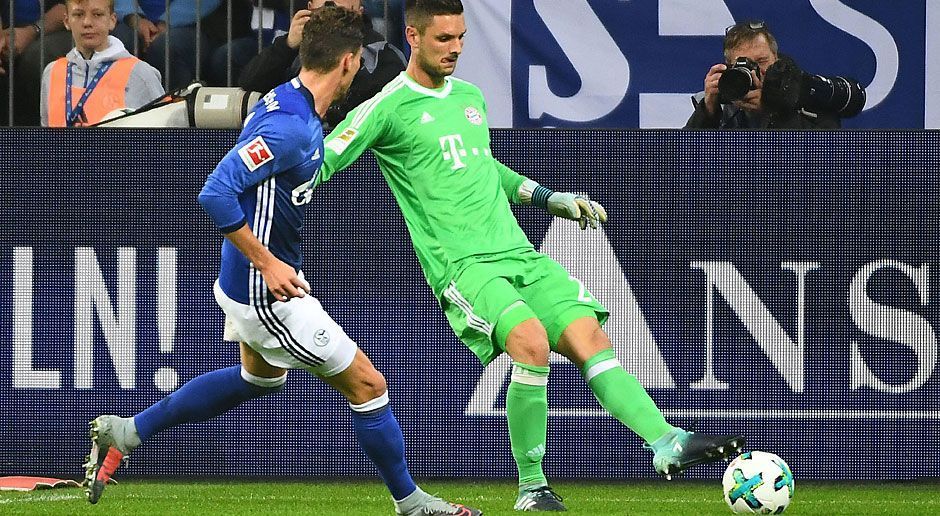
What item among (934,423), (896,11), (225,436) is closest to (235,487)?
(225,436)

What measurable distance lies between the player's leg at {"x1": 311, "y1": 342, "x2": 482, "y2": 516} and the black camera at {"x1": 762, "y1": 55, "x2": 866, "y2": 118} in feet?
9.89

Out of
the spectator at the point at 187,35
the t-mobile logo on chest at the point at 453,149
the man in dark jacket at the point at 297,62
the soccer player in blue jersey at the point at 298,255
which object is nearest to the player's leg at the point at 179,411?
the soccer player in blue jersey at the point at 298,255

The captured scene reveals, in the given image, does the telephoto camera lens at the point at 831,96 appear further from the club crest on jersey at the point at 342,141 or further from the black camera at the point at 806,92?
the club crest on jersey at the point at 342,141

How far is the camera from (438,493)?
7.36m

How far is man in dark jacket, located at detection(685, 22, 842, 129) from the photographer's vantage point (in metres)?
8.08

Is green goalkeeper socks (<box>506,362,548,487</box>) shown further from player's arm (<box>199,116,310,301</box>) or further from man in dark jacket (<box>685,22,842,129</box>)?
man in dark jacket (<box>685,22,842,129</box>)

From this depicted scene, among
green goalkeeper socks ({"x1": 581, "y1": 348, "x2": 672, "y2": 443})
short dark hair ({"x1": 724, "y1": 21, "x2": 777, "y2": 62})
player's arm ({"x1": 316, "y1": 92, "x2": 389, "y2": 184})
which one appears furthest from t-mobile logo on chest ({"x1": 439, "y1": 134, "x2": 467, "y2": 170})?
short dark hair ({"x1": 724, "y1": 21, "x2": 777, "y2": 62})

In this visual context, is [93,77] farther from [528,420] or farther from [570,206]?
[528,420]

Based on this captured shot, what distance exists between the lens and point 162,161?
25.3 feet

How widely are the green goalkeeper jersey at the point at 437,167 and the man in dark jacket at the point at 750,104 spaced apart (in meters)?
1.89

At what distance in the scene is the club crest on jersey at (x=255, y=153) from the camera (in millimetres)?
5547

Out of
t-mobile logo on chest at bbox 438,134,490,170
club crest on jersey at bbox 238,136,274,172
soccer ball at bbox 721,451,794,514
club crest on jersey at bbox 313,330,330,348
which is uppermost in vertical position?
t-mobile logo on chest at bbox 438,134,490,170

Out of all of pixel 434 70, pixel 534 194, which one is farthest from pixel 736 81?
pixel 434 70

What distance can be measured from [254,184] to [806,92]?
3.41 m
